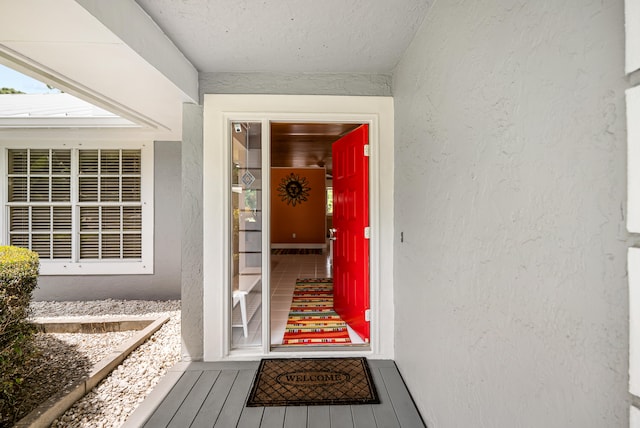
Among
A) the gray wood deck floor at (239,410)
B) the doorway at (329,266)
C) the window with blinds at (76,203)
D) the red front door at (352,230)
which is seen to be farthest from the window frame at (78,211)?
the red front door at (352,230)

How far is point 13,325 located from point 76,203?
2.71 meters

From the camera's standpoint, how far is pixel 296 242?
10227 mm

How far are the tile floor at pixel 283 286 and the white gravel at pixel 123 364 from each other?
0.74 meters

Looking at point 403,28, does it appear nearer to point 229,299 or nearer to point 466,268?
point 466,268

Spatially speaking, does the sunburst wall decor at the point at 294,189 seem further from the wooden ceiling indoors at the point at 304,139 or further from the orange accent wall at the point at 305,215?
the wooden ceiling indoors at the point at 304,139

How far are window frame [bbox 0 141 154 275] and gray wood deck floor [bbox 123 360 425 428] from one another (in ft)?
8.62

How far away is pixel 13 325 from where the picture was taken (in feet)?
7.71

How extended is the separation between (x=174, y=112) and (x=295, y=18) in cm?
190

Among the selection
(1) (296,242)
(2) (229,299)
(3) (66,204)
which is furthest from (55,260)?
(1) (296,242)

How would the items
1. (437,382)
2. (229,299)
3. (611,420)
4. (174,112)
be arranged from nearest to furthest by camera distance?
(611,420) < (437,382) < (229,299) < (174,112)

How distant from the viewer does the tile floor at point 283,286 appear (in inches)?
114

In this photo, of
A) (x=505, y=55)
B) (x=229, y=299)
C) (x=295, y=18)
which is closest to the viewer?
(x=505, y=55)

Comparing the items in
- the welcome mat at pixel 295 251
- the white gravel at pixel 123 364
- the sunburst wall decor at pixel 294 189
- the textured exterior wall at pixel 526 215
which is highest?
the sunburst wall decor at pixel 294 189

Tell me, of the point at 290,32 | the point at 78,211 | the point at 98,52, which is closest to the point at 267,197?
the point at 290,32
